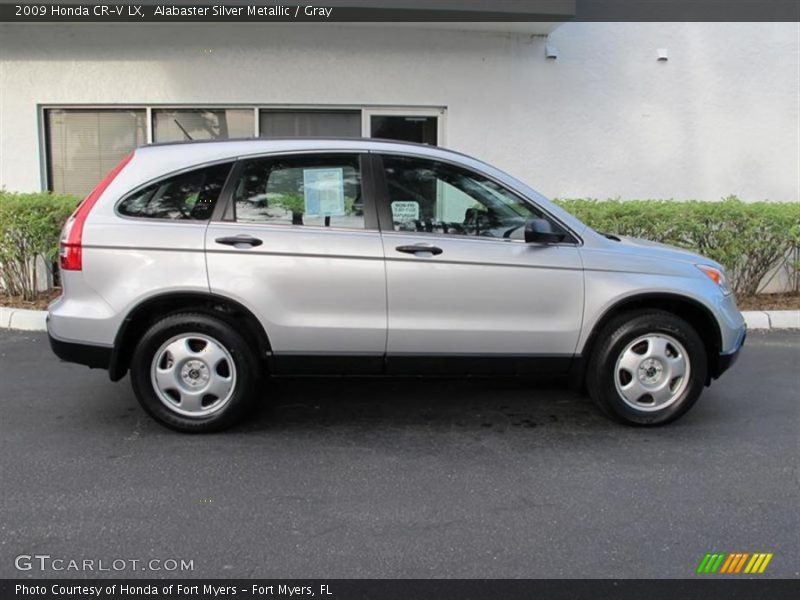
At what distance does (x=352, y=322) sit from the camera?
4359 millimetres

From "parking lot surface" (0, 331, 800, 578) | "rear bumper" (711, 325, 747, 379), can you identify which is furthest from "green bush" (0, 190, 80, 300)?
"rear bumper" (711, 325, 747, 379)

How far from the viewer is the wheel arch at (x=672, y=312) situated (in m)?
4.47

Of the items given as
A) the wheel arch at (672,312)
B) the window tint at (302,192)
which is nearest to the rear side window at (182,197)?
the window tint at (302,192)

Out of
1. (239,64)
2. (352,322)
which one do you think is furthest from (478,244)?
(239,64)

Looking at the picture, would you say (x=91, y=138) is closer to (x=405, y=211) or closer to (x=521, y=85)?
(x=521, y=85)

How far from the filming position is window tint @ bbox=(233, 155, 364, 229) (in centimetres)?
441

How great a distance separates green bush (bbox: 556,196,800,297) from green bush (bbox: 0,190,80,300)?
581 centimetres

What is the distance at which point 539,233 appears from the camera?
4.33 m

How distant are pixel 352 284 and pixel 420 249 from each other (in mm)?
471

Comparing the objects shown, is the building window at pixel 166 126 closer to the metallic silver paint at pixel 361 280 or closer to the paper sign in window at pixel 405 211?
the metallic silver paint at pixel 361 280

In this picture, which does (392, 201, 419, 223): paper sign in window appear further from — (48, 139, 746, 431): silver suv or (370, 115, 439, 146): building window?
(370, 115, 439, 146): building window

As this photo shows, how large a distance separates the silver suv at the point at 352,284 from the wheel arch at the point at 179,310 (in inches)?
0.5

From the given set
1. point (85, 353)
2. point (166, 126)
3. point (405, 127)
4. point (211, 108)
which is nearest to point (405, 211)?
point (85, 353)

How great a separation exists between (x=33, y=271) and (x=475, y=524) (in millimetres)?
6572
